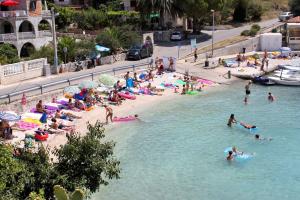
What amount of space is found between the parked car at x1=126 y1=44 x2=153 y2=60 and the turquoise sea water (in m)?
11.9

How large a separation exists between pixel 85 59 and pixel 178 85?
31.9ft

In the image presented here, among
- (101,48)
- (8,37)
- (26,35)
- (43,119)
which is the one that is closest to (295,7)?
(101,48)

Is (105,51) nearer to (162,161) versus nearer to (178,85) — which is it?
(178,85)

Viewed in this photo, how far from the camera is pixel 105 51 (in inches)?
2025

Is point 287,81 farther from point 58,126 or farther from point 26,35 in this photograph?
point 26,35

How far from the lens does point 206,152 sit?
97.5 ft

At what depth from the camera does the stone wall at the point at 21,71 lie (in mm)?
39459

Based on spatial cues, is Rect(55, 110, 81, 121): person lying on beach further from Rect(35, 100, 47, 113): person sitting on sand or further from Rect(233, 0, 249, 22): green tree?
Rect(233, 0, 249, 22): green tree

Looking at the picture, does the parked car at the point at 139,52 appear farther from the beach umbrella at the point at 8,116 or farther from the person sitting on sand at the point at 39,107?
the beach umbrella at the point at 8,116

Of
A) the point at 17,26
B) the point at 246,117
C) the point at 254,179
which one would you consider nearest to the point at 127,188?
the point at 254,179

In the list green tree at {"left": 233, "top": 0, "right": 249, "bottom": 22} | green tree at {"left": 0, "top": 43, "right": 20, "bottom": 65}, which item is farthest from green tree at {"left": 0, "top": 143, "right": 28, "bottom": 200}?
green tree at {"left": 233, "top": 0, "right": 249, "bottom": 22}

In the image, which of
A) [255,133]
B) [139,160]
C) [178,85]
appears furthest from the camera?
[178,85]

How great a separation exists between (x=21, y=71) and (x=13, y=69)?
0.86m

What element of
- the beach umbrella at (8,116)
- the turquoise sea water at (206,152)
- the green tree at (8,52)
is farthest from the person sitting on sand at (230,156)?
the green tree at (8,52)
